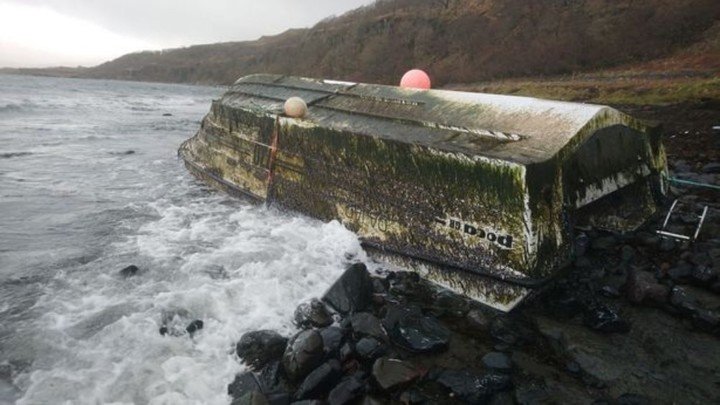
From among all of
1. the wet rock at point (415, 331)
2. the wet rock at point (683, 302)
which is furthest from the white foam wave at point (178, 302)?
the wet rock at point (683, 302)

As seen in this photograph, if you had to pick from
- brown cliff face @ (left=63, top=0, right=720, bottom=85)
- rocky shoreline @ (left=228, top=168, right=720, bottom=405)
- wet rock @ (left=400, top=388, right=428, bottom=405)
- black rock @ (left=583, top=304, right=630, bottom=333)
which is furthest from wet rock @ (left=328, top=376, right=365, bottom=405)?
brown cliff face @ (left=63, top=0, right=720, bottom=85)

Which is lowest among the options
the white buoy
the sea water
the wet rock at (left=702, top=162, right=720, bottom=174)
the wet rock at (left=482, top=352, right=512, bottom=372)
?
the sea water

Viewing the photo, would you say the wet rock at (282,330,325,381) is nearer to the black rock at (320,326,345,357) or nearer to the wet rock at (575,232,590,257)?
the black rock at (320,326,345,357)

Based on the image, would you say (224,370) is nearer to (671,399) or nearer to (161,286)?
(161,286)

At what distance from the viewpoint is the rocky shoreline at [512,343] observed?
3.54 metres

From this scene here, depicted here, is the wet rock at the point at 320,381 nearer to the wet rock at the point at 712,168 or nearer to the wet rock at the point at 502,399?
the wet rock at the point at 502,399

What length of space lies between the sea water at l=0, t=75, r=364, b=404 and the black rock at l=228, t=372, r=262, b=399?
70 millimetres

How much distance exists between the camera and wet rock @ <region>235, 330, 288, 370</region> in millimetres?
4016

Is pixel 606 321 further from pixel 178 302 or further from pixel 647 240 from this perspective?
pixel 178 302

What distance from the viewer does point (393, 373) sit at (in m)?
3.61

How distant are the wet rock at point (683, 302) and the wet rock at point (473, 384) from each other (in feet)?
7.24

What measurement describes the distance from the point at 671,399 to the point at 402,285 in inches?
103

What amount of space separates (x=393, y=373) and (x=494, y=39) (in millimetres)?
43272

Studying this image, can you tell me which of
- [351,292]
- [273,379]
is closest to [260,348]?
[273,379]
